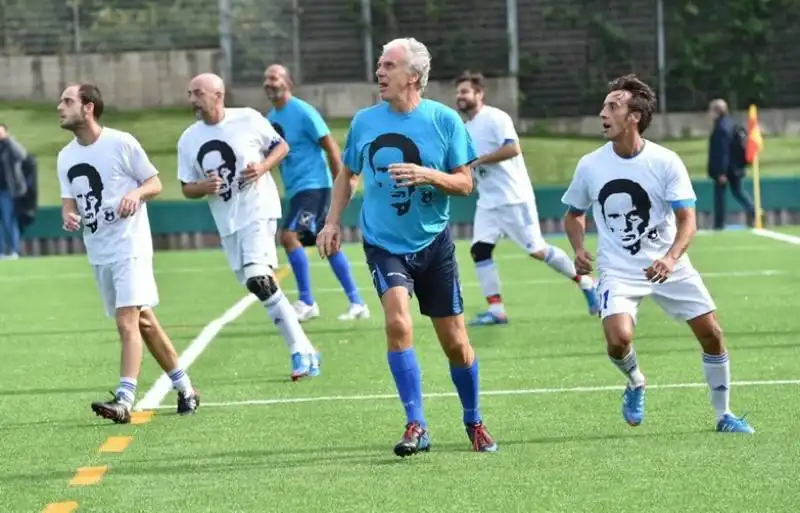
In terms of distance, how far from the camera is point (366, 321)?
17047 millimetres

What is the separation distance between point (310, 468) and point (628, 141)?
2.31 m

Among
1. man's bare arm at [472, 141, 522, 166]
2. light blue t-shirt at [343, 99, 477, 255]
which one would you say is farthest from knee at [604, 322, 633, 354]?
man's bare arm at [472, 141, 522, 166]

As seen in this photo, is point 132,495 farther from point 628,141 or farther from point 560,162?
point 560,162

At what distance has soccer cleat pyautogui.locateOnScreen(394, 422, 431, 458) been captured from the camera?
913cm

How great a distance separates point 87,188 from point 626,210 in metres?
3.31

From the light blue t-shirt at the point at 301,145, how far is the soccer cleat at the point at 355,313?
3.78ft

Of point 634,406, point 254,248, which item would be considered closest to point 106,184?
point 254,248

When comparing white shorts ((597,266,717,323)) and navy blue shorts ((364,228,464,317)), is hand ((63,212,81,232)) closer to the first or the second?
navy blue shorts ((364,228,464,317))

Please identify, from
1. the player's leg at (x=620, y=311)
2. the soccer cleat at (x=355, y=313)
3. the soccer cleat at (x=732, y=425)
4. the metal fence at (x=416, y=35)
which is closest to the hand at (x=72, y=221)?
the player's leg at (x=620, y=311)

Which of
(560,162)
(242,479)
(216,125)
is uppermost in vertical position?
(216,125)

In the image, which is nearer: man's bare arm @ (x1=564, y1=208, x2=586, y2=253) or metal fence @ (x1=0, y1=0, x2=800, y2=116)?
man's bare arm @ (x1=564, y1=208, x2=586, y2=253)

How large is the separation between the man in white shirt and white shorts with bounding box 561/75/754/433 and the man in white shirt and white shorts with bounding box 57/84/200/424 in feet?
8.99

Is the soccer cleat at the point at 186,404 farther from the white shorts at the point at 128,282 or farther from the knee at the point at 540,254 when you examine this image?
the knee at the point at 540,254

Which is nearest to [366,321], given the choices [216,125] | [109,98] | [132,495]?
[216,125]
